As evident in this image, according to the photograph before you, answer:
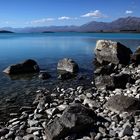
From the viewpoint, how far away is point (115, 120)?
16.7 m

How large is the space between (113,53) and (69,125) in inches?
1099

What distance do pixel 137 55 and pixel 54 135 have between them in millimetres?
28291

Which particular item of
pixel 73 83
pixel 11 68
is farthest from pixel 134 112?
pixel 11 68

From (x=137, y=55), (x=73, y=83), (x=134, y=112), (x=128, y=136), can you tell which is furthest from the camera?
(x=137, y=55)

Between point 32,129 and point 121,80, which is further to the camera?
point 121,80

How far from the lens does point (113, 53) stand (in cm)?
4169

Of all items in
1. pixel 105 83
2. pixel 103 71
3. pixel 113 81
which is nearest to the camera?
pixel 113 81

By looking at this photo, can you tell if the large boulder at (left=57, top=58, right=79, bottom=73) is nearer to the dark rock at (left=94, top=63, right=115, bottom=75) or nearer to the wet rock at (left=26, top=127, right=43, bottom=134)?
the dark rock at (left=94, top=63, right=115, bottom=75)

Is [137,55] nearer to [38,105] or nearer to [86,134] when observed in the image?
[38,105]

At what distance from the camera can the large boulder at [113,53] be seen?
4122 cm

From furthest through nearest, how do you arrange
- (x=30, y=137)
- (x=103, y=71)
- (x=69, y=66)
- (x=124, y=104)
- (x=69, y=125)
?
(x=69, y=66) < (x=103, y=71) < (x=124, y=104) < (x=30, y=137) < (x=69, y=125)

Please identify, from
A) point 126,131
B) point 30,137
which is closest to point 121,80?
point 126,131

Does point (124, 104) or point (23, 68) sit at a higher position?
point (124, 104)

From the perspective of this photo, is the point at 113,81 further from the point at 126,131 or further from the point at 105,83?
the point at 126,131
